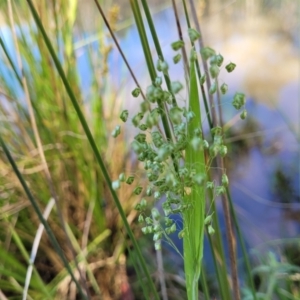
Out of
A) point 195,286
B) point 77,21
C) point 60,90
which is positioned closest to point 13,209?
point 60,90

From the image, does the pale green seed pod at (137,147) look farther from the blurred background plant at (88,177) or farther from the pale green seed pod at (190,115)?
the blurred background plant at (88,177)

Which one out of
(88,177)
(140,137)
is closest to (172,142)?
(140,137)

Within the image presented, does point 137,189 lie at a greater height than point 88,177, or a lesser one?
greater

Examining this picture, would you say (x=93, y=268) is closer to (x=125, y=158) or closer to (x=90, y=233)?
(x=90, y=233)

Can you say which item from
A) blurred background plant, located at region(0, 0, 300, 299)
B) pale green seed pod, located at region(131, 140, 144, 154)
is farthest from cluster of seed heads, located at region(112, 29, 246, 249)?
blurred background plant, located at region(0, 0, 300, 299)

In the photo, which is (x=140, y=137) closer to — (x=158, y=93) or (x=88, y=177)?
(x=158, y=93)

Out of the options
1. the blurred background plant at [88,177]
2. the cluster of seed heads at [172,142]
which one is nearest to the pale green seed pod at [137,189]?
the cluster of seed heads at [172,142]

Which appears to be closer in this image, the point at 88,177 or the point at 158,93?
the point at 158,93

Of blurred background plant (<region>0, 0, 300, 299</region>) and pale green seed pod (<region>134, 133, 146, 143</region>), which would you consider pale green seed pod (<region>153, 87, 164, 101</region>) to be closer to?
pale green seed pod (<region>134, 133, 146, 143</region>)

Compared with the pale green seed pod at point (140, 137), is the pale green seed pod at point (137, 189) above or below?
below
